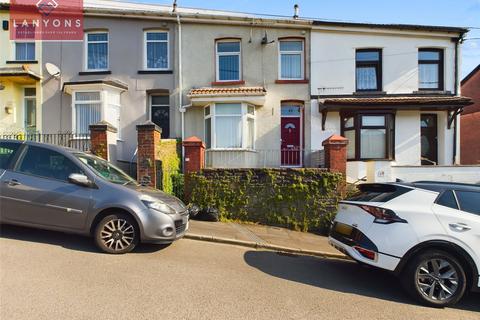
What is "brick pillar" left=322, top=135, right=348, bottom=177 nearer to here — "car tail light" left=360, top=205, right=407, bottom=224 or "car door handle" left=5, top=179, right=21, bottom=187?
"car tail light" left=360, top=205, right=407, bottom=224

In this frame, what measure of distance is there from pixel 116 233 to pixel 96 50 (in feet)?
35.7

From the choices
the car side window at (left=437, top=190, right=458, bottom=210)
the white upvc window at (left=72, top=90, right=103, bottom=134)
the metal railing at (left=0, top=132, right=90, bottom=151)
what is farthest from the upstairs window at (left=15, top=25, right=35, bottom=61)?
the car side window at (left=437, top=190, right=458, bottom=210)

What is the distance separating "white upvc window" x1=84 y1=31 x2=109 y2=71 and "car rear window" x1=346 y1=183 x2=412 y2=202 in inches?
468

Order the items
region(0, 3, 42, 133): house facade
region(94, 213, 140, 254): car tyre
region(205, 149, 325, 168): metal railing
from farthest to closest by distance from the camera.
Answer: region(0, 3, 42, 133): house facade → region(205, 149, 325, 168): metal railing → region(94, 213, 140, 254): car tyre

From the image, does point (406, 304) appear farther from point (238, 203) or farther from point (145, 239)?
point (238, 203)

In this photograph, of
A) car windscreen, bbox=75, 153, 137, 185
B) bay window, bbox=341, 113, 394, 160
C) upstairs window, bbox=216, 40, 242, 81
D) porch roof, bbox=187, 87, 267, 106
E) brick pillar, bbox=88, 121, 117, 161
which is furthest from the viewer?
upstairs window, bbox=216, 40, 242, 81

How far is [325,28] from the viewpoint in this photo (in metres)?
13.6

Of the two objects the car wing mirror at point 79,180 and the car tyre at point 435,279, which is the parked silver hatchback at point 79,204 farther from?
the car tyre at point 435,279

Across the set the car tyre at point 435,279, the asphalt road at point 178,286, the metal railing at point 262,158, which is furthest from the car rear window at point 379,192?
the metal railing at point 262,158

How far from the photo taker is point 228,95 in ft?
41.5

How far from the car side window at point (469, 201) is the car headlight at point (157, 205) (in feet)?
14.3

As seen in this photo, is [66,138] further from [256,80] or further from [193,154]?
[256,80]

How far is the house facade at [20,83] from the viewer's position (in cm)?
1356

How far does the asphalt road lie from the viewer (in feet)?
12.5
